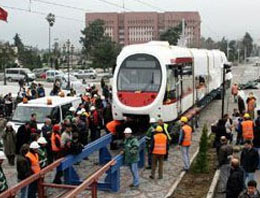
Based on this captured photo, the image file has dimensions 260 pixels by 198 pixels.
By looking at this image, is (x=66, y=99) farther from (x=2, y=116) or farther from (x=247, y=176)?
(x=247, y=176)

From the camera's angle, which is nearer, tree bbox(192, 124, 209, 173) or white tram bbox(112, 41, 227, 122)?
tree bbox(192, 124, 209, 173)

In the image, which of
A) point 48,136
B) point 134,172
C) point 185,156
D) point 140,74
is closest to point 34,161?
point 134,172

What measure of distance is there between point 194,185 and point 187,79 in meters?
8.24

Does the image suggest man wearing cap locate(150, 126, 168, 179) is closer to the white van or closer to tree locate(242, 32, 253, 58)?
the white van

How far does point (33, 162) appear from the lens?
10719mm

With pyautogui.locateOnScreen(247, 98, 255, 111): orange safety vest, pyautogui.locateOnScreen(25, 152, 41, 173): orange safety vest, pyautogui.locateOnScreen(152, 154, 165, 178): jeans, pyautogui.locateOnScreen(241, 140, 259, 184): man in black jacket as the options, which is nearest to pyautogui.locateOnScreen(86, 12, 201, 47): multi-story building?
pyautogui.locateOnScreen(247, 98, 255, 111): orange safety vest

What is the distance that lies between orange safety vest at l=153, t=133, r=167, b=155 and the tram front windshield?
4.22 meters

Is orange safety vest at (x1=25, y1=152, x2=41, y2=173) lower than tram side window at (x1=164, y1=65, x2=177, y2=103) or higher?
lower

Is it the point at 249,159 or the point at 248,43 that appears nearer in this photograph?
the point at 249,159

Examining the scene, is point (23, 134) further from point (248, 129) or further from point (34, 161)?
point (248, 129)

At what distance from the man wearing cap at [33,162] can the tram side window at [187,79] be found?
31.4 feet

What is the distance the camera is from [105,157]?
49.1ft

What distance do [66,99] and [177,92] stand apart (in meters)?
4.27

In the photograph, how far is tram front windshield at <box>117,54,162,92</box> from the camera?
55.6 feet
